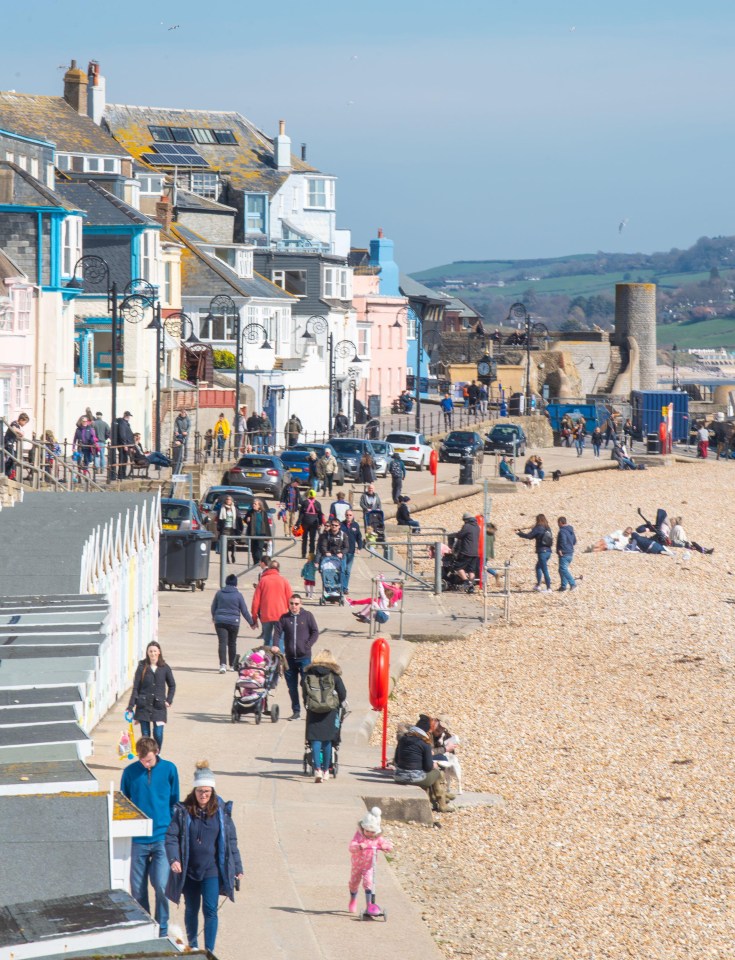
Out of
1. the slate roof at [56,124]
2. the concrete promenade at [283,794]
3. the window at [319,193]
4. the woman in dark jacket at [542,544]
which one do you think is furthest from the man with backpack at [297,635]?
the window at [319,193]

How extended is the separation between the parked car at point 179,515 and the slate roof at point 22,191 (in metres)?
13.9

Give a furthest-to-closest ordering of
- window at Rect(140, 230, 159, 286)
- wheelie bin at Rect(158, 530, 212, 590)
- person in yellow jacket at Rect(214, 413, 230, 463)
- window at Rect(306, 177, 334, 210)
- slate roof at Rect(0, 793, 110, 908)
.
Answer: window at Rect(306, 177, 334, 210), window at Rect(140, 230, 159, 286), person in yellow jacket at Rect(214, 413, 230, 463), wheelie bin at Rect(158, 530, 212, 590), slate roof at Rect(0, 793, 110, 908)

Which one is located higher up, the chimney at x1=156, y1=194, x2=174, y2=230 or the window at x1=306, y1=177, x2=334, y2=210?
the window at x1=306, y1=177, x2=334, y2=210

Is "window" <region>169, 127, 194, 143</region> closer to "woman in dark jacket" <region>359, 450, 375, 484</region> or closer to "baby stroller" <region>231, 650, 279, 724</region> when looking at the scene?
"woman in dark jacket" <region>359, 450, 375, 484</region>

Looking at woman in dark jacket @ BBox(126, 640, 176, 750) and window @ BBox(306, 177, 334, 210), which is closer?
woman in dark jacket @ BBox(126, 640, 176, 750)

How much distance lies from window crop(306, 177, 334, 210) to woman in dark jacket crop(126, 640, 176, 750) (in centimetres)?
6450

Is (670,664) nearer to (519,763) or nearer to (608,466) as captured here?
(519,763)

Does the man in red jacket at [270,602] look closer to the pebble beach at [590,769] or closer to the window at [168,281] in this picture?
the pebble beach at [590,769]

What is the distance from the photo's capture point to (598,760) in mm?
19109

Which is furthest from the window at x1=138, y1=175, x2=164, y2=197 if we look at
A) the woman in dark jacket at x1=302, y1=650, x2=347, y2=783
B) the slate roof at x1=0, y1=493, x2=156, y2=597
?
the woman in dark jacket at x1=302, y1=650, x2=347, y2=783

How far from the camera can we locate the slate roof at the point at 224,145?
73375mm

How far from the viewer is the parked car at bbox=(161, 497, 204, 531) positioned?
28484 mm

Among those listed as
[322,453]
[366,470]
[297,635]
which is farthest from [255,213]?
[297,635]

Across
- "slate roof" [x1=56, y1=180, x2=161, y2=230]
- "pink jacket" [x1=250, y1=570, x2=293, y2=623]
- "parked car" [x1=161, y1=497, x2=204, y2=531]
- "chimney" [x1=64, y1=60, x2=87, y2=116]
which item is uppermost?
"chimney" [x1=64, y1=60, x2=87, y2=116]
